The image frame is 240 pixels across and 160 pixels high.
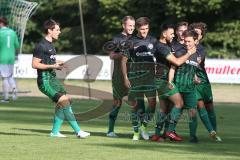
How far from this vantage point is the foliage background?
52188 mm

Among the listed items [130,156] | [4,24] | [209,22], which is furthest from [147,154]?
[209,22]

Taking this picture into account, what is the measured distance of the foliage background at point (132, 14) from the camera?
52188 millimetres

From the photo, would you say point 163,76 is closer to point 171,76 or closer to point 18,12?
point 171,76

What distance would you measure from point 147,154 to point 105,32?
1797 inches

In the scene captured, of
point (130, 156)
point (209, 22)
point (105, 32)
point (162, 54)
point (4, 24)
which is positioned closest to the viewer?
point (130, 156)

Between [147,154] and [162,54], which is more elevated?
[162,54]

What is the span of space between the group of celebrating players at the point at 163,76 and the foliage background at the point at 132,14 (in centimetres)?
3542

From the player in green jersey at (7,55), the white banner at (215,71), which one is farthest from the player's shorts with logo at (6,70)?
the white banner at (215,71)

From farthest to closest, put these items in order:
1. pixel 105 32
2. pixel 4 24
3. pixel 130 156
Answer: pixel 105 32 → pixel 4 24 → pixel 130 156

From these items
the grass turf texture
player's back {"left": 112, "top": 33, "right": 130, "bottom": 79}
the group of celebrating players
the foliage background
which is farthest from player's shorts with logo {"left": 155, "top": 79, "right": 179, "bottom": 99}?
the foliage background

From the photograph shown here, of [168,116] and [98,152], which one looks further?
[168,116]

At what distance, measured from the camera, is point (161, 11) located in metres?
55.2

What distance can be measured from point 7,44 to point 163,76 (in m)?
10.5

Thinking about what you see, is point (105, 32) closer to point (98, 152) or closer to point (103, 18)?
point (103, 18)
